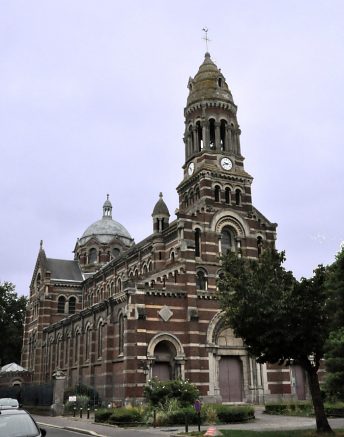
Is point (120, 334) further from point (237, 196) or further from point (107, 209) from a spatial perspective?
point (107, 209)

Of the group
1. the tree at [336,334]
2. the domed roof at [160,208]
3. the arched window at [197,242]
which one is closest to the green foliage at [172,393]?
the tree at [336,334]

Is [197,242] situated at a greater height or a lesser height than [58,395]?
greater

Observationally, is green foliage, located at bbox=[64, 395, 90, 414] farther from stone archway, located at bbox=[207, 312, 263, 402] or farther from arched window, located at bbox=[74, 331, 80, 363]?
arched window, located at bbox=[74, 331, 80, 363]

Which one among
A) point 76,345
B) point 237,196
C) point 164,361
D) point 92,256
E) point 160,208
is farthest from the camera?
point 92,256

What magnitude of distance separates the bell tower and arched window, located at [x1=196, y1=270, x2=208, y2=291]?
18.7 ft

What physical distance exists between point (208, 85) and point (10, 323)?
45.6m

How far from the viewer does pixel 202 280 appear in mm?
42719

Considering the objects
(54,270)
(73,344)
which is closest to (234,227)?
(73,344)

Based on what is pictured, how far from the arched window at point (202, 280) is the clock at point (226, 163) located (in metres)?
10.4

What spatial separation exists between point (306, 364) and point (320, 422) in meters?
2.27

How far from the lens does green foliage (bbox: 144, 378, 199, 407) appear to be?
1183 inches

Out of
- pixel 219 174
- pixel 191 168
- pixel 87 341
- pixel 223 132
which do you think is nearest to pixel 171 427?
pixel 87 341

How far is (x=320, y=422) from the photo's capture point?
19859 mm

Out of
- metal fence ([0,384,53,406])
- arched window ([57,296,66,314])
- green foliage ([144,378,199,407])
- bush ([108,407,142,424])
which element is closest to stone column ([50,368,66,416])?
metal fence ([0,384,53,406])
